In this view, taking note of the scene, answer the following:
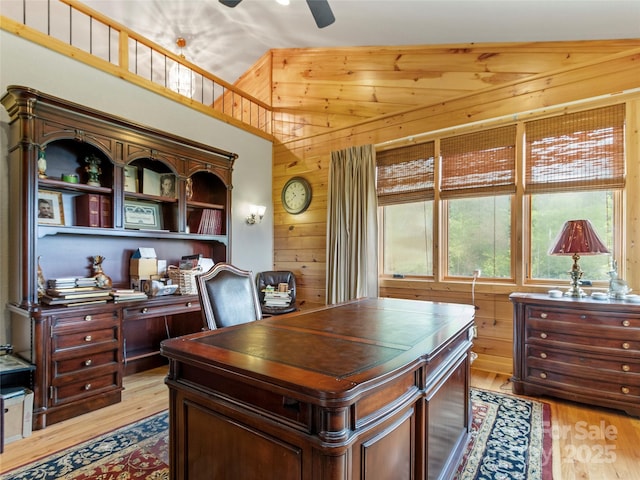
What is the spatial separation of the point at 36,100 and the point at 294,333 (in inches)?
96.5

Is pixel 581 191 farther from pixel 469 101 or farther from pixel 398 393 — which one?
pixel 398 393

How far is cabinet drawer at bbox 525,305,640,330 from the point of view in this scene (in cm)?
234

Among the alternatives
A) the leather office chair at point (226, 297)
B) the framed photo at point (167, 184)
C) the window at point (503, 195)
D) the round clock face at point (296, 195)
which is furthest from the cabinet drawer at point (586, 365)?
the framed photo at point (167, 184)

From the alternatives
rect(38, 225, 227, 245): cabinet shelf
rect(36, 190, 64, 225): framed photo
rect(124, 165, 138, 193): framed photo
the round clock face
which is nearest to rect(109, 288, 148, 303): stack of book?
rect(38, 225, 227, 245): cabinet shelf

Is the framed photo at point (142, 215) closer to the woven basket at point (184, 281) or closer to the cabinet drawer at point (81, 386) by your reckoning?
the woven basket at point (184, 281)

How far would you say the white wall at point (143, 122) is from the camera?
2457 millimetres

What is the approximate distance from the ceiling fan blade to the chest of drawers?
8.64 feet

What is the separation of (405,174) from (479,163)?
2.56ft

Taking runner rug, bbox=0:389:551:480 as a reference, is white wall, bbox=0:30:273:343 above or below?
above

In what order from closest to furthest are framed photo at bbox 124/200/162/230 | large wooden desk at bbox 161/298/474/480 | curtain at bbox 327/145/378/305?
large wooden desk at bbox 161/298/474/480, framed photo at bbox 124/200/162/230, curtain at bbox 327/145/378/305

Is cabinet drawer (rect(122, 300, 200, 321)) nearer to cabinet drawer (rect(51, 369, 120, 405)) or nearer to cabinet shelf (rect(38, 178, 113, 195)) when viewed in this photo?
cabinet drawer (rect(51, 369, 120, 405))

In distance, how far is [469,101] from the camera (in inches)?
132

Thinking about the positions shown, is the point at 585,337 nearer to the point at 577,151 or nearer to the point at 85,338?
the point at 577,151

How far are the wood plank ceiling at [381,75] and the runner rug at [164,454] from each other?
294 centimetres
